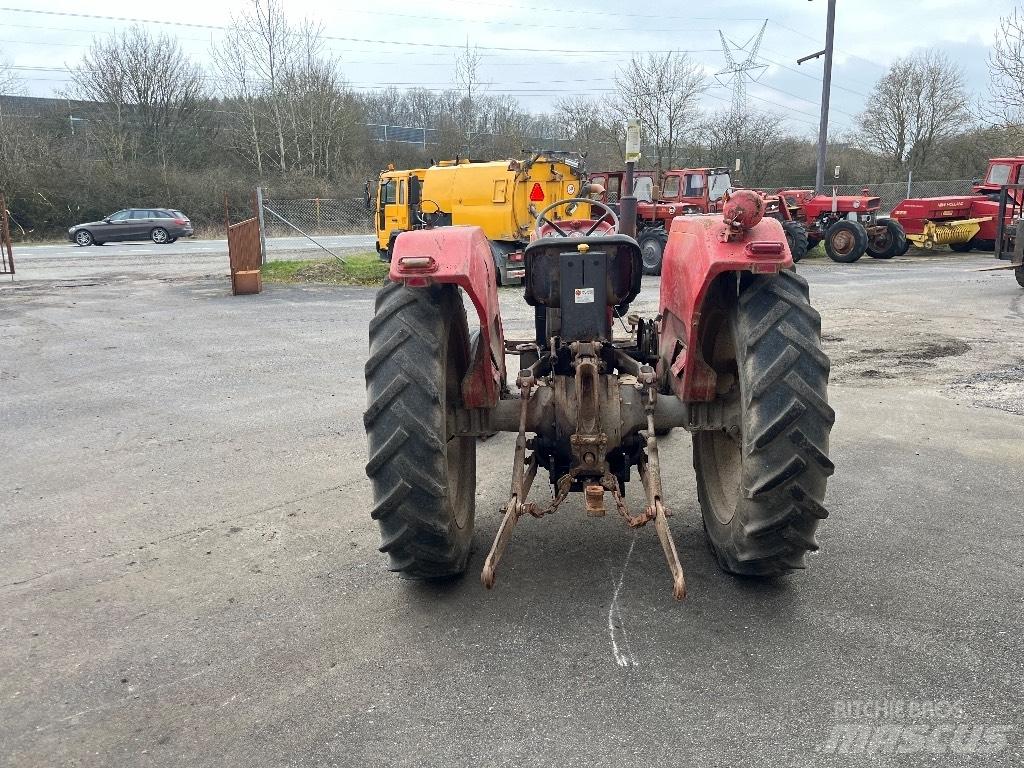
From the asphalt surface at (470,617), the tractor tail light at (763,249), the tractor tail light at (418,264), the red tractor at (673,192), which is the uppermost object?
the red tractor at (673,192)

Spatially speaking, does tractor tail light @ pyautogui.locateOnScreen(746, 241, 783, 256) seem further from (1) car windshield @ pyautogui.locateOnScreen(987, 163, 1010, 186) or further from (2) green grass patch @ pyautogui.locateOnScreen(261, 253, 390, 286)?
(1) car windshield @ pyautogui.locateOnScreen(987, 163, 1010, 186)

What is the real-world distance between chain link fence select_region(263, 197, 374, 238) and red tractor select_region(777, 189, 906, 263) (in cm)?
1472

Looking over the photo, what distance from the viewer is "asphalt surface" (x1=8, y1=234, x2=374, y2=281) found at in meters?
20.3

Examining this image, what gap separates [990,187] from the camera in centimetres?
2125

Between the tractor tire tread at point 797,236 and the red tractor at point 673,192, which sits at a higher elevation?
the red tractor at point 673,192

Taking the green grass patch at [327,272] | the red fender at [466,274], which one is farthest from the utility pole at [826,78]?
the red fender at [466,274]

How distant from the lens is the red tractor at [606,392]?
3.25m

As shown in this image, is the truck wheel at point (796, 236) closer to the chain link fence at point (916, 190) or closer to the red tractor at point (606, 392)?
the chain link fence at point (916, 190)

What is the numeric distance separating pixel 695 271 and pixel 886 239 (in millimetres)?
20658

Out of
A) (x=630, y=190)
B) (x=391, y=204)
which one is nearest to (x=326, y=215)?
(x=391, y=204)

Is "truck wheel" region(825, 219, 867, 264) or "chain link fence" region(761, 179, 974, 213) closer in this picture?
"truck wheel" region(825, 219, 867, 264)

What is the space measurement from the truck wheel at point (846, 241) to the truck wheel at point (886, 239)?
57cm

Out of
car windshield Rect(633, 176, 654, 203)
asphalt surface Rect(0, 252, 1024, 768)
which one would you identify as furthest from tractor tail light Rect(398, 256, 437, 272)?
car windshield Rect(633, 176, 654, 203)

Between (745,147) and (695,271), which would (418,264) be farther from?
(745,147)
